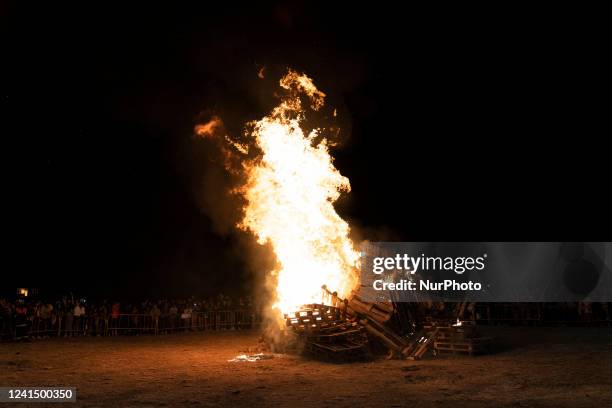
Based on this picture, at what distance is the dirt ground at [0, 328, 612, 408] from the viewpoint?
422 inches

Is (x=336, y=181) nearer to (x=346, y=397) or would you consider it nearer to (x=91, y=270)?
(x=346, y=397)

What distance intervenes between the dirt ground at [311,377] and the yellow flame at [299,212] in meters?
3.30

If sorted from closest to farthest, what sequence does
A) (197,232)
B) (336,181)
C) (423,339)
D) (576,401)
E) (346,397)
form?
(576,401) → (346,397) → (423,339) → (336,181) → (197,232)

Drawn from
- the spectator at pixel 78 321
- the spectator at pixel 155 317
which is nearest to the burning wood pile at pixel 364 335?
the spectator at pixel 155 317

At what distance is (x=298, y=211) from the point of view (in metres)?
19.0

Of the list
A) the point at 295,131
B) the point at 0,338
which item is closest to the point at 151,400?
the point at 295,131

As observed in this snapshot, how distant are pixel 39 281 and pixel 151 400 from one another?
34085 millimetres

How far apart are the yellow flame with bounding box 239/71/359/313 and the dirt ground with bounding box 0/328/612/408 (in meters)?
3.30

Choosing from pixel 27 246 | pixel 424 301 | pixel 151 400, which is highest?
pixel 27 246

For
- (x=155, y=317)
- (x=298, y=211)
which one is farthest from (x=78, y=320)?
(x=298, y=211)

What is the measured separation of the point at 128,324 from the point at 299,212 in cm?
1080

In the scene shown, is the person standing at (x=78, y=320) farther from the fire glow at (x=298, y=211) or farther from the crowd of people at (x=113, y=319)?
the fire glow at (x=298, y=211)

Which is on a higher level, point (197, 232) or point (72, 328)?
point (197, 232)

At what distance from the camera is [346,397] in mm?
10984
